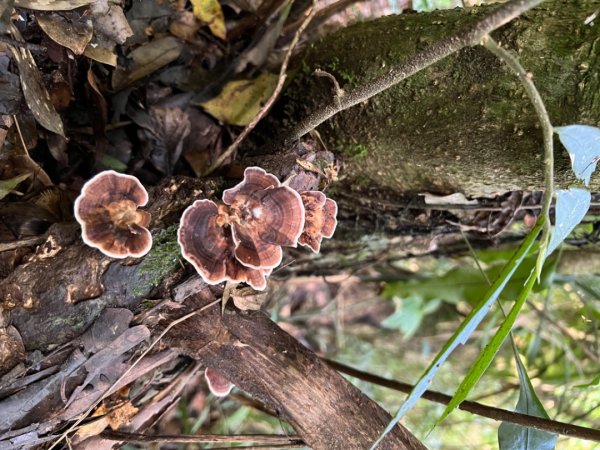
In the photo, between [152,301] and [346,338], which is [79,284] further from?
[346,338]

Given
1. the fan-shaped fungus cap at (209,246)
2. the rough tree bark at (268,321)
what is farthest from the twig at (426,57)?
the fan-shaped fungus cap at (209,246)

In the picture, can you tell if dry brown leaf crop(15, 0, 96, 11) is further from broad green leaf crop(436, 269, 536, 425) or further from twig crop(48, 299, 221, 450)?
broad green leaf crop(436, 269, 536, 425)

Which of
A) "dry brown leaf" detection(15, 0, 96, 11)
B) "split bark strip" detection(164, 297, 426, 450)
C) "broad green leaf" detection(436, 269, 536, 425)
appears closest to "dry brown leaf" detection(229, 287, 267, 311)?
"split bark strip" detection(164, 297, 426, 450)

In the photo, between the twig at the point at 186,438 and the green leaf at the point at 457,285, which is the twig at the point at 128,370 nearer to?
the twig at the point at 186,438

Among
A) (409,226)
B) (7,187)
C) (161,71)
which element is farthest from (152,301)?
(409,226)

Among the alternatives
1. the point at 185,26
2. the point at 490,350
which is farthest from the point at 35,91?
the point at 490,350
